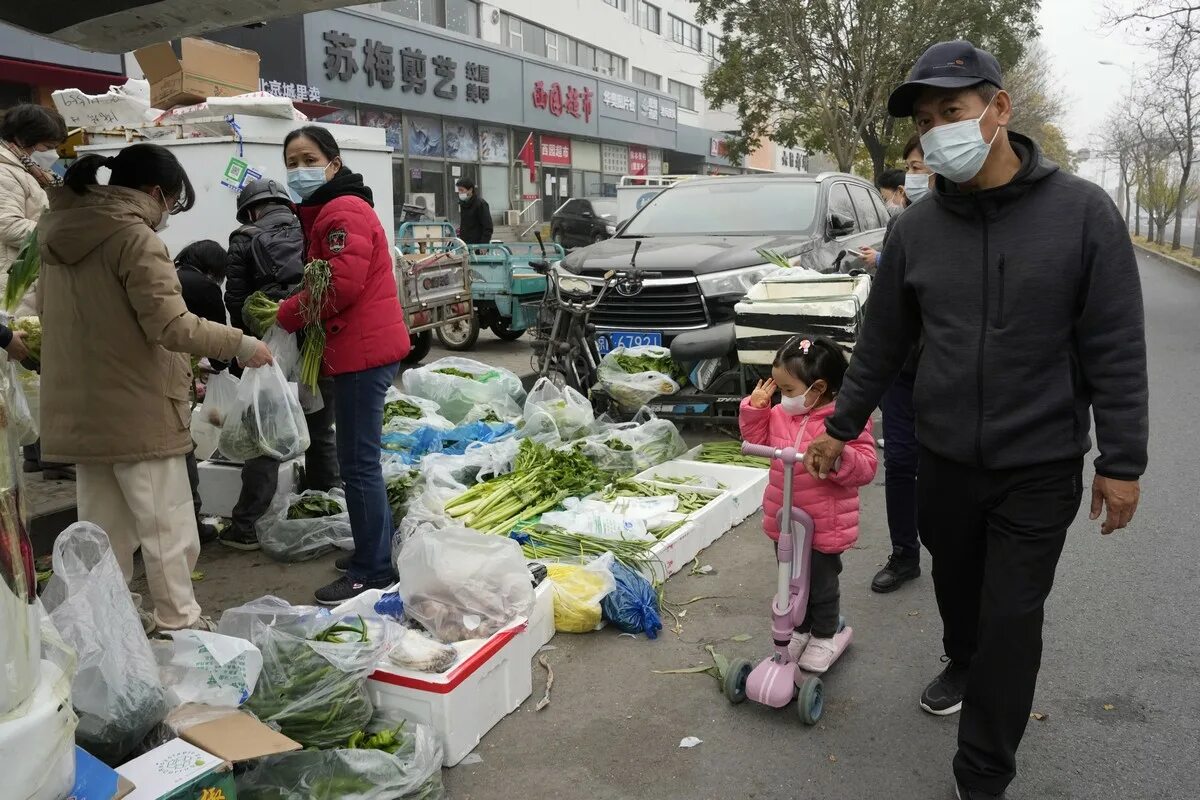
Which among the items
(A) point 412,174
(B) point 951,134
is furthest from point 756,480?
(A) point 412,174

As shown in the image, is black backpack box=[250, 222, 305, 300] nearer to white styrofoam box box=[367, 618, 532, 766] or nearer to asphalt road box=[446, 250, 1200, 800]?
asphalt road box=[446, 250, 1200, 800]

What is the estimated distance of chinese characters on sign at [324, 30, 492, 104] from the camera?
64.7 feet

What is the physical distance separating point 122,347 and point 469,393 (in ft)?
12.2

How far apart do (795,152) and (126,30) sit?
5623 centimetres

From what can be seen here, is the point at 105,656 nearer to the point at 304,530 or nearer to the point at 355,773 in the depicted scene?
the point at 355,773

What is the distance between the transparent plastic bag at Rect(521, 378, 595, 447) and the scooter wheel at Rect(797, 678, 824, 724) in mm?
3057

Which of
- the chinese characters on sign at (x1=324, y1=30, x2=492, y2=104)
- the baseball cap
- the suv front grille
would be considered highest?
the chinese characters on sign at (x1=324, y1=30, x2=492, y2=104)

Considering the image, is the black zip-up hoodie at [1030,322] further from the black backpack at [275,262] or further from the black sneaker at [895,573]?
the black backpack at [275,262]

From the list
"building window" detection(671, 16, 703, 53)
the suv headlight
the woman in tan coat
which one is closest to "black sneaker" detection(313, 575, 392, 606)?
the woman in tan coat

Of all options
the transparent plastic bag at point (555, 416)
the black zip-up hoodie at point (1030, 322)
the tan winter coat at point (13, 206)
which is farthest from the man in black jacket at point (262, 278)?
the black zip-up hoodie at point (1030, 322)

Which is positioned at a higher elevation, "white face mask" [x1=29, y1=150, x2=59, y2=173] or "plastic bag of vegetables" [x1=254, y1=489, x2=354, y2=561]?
"white face mask" [x1=29, y1=150, x2=59, y2=173]

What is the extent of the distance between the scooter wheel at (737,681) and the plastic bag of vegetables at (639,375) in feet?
11.1

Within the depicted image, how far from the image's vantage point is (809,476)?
3.36m

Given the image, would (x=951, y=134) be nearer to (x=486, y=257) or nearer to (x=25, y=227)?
(x=25, y=227)
